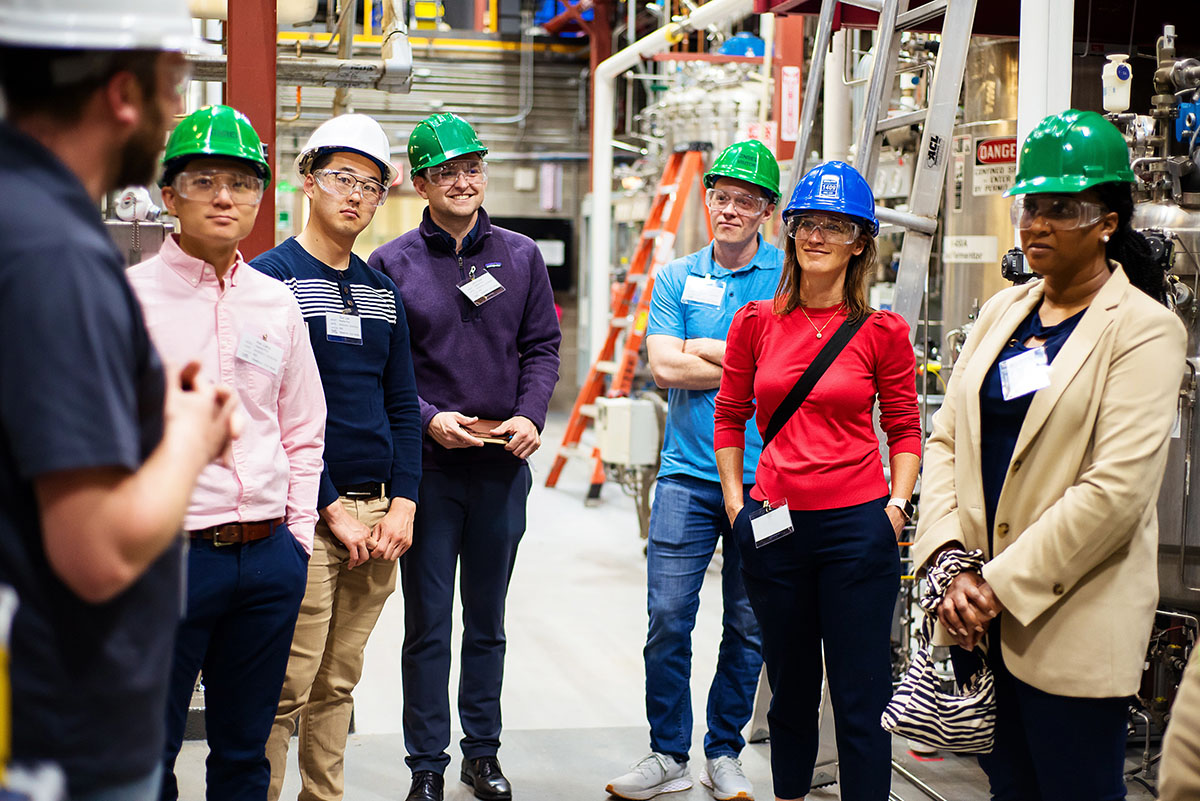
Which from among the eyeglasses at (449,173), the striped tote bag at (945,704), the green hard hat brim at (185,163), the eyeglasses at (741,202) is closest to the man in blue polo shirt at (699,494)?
the eyeglasses at (741,202)

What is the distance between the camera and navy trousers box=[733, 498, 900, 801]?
96.7 inches

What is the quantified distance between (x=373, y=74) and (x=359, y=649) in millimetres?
2207

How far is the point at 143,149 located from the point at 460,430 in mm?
1788

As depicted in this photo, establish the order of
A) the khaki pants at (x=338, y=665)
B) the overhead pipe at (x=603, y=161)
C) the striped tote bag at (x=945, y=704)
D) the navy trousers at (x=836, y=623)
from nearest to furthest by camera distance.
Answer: the striped tote bag at (x=945, y=704)
the navy trousers at (x=836, y=623)
the khaki pants at (x=338, y=665)
the overhead pipe at (x=603, y=161)

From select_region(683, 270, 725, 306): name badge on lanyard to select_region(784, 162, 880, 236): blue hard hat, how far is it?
59 centimetres

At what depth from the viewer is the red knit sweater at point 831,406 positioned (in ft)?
8.09

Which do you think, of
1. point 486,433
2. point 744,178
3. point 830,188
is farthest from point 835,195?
point 486,433

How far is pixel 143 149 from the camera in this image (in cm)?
119

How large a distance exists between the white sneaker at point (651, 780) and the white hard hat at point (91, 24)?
2.47 meters

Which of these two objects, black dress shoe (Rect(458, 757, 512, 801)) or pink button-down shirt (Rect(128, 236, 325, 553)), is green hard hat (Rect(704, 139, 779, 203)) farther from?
black dress shoe (Rect(458, 757, 512, 801))

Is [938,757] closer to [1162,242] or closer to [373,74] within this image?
[1162,242]

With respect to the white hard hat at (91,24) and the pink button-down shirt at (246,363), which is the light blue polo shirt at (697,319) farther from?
the white hard hat at (91,24)

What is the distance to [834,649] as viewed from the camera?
8.16 ft

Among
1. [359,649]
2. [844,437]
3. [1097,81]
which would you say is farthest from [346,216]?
[1097,81]
